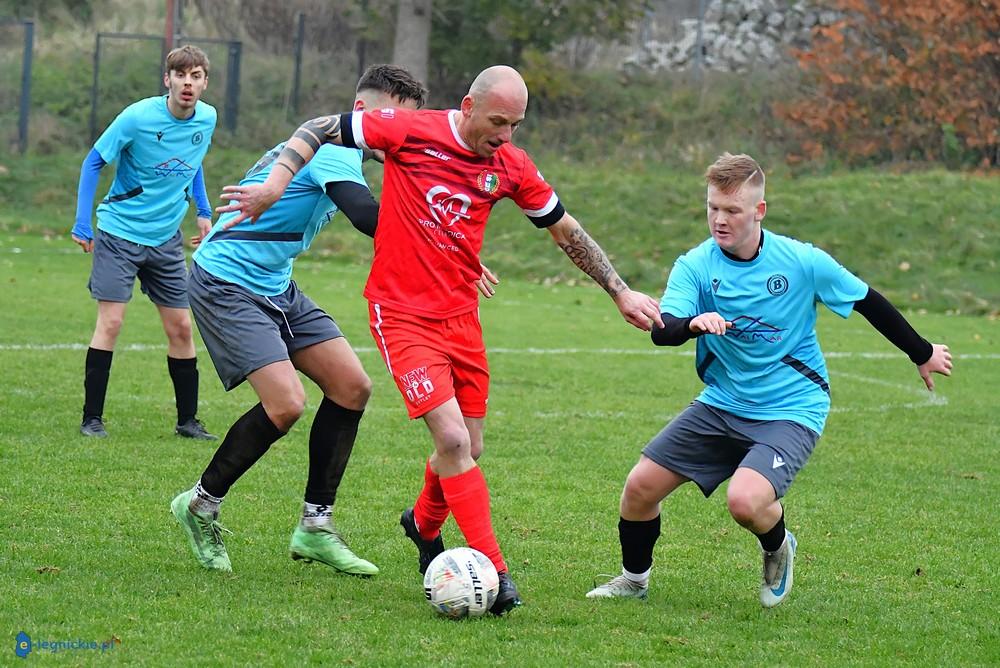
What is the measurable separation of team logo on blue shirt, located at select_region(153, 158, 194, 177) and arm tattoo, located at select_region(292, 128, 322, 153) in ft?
12.0

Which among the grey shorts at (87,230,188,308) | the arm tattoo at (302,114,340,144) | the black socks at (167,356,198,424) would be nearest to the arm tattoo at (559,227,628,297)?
the arm tattoo at (302,114,340,144)

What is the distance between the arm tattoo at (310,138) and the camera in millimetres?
5090

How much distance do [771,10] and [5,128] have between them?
17303mm

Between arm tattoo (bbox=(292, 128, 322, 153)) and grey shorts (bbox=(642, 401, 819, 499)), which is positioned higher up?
arm tattoo (bbox=(292, 128, 322, 153))

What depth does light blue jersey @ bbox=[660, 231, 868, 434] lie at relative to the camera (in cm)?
528

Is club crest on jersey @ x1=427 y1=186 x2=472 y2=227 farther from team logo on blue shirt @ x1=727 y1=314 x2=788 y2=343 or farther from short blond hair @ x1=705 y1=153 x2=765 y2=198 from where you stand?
team logo on blue shirt @ x1=727 y1=314 x2=788 y2=343

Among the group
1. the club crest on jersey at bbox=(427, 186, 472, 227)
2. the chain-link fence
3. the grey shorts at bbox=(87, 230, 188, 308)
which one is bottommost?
the chain-link fence

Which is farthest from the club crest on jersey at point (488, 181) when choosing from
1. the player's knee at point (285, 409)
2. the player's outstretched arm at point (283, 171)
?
the player's knee at point (285, 409)

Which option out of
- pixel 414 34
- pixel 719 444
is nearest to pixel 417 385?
pixel 719 444

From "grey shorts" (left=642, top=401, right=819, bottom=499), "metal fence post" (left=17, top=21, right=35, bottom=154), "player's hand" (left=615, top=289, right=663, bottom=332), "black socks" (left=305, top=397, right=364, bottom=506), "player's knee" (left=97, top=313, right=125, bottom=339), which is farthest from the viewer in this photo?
"metal fence post" (left=17, top=21, right=35, bottom=154)

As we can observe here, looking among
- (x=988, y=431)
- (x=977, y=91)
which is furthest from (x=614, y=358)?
(x=977, y=91)

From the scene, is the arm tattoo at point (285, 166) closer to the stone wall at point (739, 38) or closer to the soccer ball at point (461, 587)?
the soccer ball at point (461, 587)

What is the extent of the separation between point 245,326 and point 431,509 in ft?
3.59

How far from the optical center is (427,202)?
5168 mm
